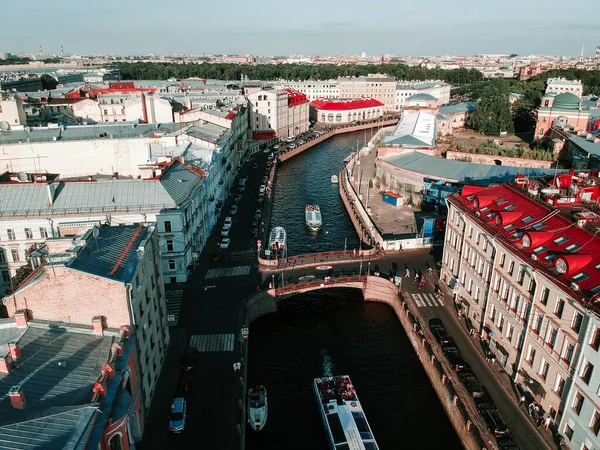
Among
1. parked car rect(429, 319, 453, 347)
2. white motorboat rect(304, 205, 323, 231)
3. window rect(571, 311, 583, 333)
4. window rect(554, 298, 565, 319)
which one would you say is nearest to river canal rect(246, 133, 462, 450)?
parked car rect(429, 319, 453, 347)

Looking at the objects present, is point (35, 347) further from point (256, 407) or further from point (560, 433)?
point (560, 433)

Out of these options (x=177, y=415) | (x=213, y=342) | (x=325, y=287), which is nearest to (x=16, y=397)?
(x=177, y=415)

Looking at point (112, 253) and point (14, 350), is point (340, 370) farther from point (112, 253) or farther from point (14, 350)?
point (14, 350)

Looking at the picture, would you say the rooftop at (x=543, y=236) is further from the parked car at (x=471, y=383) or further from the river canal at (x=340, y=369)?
the river canal at (x=340, y=369)

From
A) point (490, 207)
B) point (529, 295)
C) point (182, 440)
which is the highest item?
point (490, 207)

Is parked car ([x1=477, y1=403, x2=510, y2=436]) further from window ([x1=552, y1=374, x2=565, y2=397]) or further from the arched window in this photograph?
the arched window

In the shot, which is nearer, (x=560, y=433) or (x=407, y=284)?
(x=560, y=433)

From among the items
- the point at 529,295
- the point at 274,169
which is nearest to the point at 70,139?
the point at 274,169
